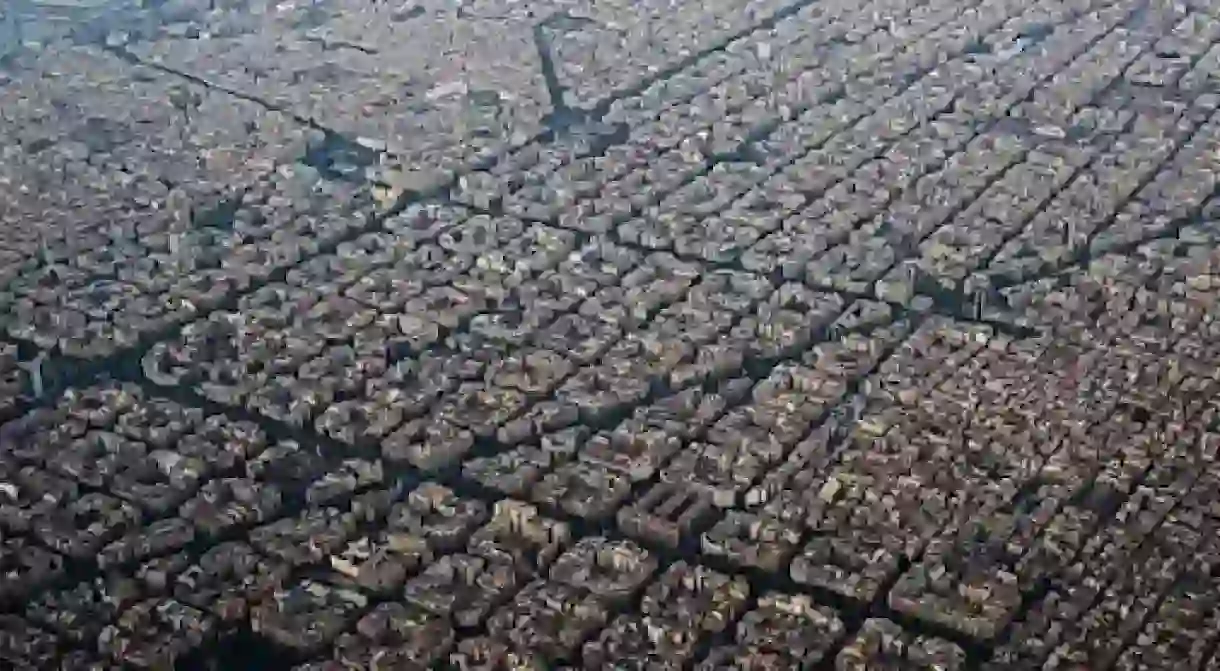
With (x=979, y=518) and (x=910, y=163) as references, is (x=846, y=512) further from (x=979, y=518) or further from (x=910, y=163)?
(x=910, y=163)

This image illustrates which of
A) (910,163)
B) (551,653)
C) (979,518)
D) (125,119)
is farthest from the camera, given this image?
(125,119)

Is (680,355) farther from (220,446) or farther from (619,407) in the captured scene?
(220,446)

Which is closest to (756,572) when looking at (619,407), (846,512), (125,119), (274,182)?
(846,512)

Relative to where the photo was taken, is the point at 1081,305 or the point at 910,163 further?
the point at 910,163

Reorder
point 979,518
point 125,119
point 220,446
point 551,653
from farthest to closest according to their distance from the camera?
1. point 125,119
2. point 220,446
3. point 979,518
4. point 551,653

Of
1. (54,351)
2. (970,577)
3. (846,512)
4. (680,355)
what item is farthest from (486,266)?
(970,577)

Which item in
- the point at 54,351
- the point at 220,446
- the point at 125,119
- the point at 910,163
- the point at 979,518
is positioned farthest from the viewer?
the point at 125,119
